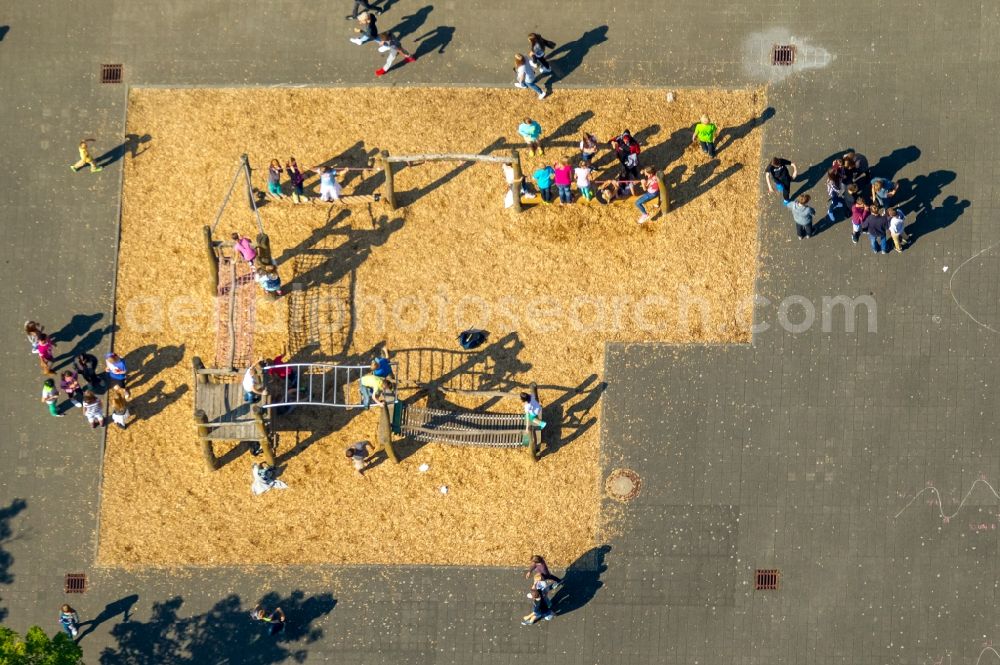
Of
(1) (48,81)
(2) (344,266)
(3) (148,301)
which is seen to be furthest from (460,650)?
(1) (48,81)

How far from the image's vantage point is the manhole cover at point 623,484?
86.7 feet

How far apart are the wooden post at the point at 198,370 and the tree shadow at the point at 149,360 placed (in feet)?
3.67

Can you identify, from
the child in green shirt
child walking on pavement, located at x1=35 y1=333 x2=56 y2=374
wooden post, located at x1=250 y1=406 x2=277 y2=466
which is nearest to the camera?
wooden post, located at x1=250 y1=406 x2=277 y2=466

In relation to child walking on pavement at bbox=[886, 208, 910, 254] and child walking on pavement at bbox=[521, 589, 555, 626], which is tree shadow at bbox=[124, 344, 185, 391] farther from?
child walking on pavement at bbox=[886, 208, 910, 254]

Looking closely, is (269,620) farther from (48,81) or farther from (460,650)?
(48,81)

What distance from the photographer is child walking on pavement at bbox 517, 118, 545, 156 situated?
2600 cm

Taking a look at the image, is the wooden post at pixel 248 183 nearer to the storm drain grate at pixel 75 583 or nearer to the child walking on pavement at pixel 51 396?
the child walking on pavement at pixel 51 396

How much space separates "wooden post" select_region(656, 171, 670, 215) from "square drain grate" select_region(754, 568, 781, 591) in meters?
9.68

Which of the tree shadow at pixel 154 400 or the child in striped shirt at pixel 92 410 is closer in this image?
the child in striped shirt at pixel 92 410

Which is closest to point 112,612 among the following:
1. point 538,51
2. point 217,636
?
point 217,636

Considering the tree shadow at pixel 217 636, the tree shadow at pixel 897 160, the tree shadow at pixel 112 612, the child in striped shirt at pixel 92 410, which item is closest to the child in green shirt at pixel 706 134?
the tree shadow at pixel 897 160

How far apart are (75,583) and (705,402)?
16.9 metres

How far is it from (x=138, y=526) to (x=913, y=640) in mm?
20201

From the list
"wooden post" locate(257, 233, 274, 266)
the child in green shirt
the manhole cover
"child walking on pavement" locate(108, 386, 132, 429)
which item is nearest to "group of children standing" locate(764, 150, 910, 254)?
the child in green shirt
